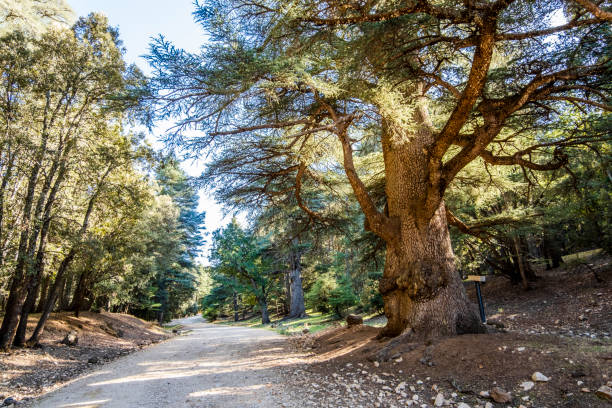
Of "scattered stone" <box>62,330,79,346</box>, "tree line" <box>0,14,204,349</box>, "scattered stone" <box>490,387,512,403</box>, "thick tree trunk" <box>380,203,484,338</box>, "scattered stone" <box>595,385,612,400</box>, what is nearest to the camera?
"scattered stone" <box>595,385,612,400</box>

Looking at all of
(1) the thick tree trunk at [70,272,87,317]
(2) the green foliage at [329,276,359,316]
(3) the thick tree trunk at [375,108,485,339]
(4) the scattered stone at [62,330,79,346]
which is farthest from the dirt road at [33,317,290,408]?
(2) the green foliage at [329,276,359,316]

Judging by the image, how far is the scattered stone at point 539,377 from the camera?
10.6 ft

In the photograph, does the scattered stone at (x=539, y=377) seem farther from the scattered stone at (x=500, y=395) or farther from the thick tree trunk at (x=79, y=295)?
the thick tree trunk at (x=79, y=295)

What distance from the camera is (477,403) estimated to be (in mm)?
3246

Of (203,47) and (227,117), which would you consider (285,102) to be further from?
(203,47)

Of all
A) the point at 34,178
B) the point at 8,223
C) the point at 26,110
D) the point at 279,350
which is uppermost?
the point at 26,110

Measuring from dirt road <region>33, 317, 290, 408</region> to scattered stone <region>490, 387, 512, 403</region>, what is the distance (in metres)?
2.39

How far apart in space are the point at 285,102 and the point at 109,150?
16.7 feet

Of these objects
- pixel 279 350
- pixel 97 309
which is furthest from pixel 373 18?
pixel 97 309

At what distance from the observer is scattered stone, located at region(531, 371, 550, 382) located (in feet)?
10.6

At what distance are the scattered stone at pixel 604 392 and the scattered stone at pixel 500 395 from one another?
2.39 feet

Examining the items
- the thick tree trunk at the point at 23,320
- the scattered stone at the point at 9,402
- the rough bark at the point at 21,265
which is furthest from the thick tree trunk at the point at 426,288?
the thick tree trunk at the point at 23,320

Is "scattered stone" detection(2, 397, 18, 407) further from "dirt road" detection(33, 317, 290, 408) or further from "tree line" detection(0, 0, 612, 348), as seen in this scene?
"tree line" detection(0, 0, 612, 348)

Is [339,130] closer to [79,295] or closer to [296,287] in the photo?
[79,295]
